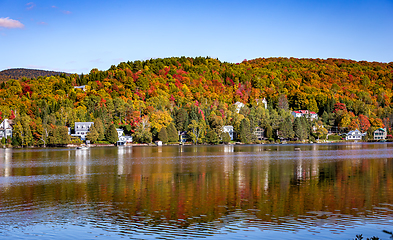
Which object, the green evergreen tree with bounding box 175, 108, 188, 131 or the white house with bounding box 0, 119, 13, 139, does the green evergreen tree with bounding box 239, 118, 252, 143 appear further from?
the white house with bounding box 0, 119, 13, 139

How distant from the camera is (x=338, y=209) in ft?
65.4

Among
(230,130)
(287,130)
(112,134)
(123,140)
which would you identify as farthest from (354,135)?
(112,134)

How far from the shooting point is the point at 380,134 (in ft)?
509

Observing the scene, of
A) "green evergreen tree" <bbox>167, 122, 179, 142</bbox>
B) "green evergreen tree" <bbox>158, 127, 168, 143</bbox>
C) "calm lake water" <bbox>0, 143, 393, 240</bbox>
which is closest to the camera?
"calm lake water" <bbox>0, 143, 393, 240</bbox>

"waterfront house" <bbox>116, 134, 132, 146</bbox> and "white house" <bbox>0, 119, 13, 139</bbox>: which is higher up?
"white house" <bbox>0, 119, 13, 139</bbox>

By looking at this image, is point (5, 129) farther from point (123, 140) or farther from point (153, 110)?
point (153, 110)

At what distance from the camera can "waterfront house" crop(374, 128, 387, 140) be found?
154000 millimetres

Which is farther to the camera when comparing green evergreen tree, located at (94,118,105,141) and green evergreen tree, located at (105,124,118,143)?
green evergreen tree, located at (105,124,118,143)

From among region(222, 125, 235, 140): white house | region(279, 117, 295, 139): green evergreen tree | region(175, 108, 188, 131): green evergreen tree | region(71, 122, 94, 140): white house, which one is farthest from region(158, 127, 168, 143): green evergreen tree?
region(279, 117, 295, 139): green evergreen tree

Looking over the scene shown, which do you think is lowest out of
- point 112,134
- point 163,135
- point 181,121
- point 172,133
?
point 163,135

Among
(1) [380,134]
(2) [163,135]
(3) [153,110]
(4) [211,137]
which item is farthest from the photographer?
(1) [380,134]

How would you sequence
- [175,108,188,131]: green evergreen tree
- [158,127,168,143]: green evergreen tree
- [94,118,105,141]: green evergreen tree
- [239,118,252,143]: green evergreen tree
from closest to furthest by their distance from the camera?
[94,118,105,141]: green evergreen tree
[158,127,168,143]: green evergreen tree
[239,118,252,143]: green evergreen tree
[175,108,188,131]: green evergreen tree

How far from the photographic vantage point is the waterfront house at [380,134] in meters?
154

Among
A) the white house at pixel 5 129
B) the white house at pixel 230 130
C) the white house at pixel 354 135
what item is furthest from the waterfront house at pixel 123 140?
the white house at pixel 354 135
